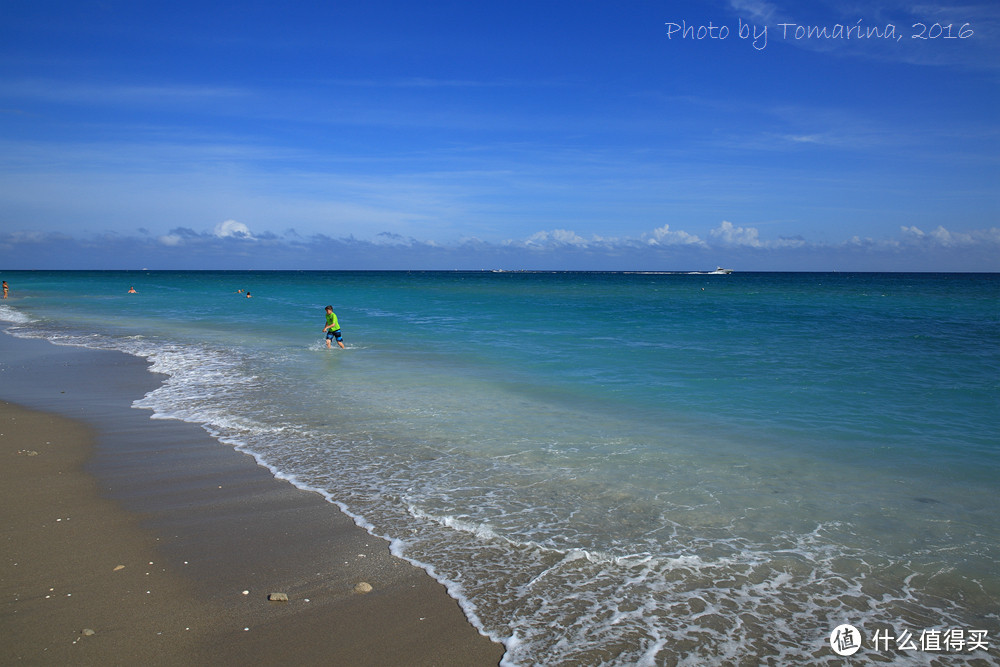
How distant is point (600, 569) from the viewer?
5035mm

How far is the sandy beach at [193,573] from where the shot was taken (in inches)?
150

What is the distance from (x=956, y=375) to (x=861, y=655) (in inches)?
540

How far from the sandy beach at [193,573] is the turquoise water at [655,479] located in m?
0.45

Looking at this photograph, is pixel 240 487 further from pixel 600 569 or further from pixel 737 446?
pixel 737 446

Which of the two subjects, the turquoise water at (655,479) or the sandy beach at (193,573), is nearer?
the sandy beach at (193,573)

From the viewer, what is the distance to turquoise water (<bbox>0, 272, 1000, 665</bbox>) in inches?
175

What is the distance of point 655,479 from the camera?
286 inches

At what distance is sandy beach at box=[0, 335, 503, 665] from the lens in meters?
3.81

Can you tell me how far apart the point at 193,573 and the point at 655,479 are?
16.4 ft

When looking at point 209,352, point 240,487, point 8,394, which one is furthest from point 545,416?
point 209,352

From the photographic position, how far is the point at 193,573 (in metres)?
4.72

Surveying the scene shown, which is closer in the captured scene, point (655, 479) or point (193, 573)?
point (193, 573)

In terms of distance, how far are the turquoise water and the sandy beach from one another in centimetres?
45

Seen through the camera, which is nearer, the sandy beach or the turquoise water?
the sandy beach
